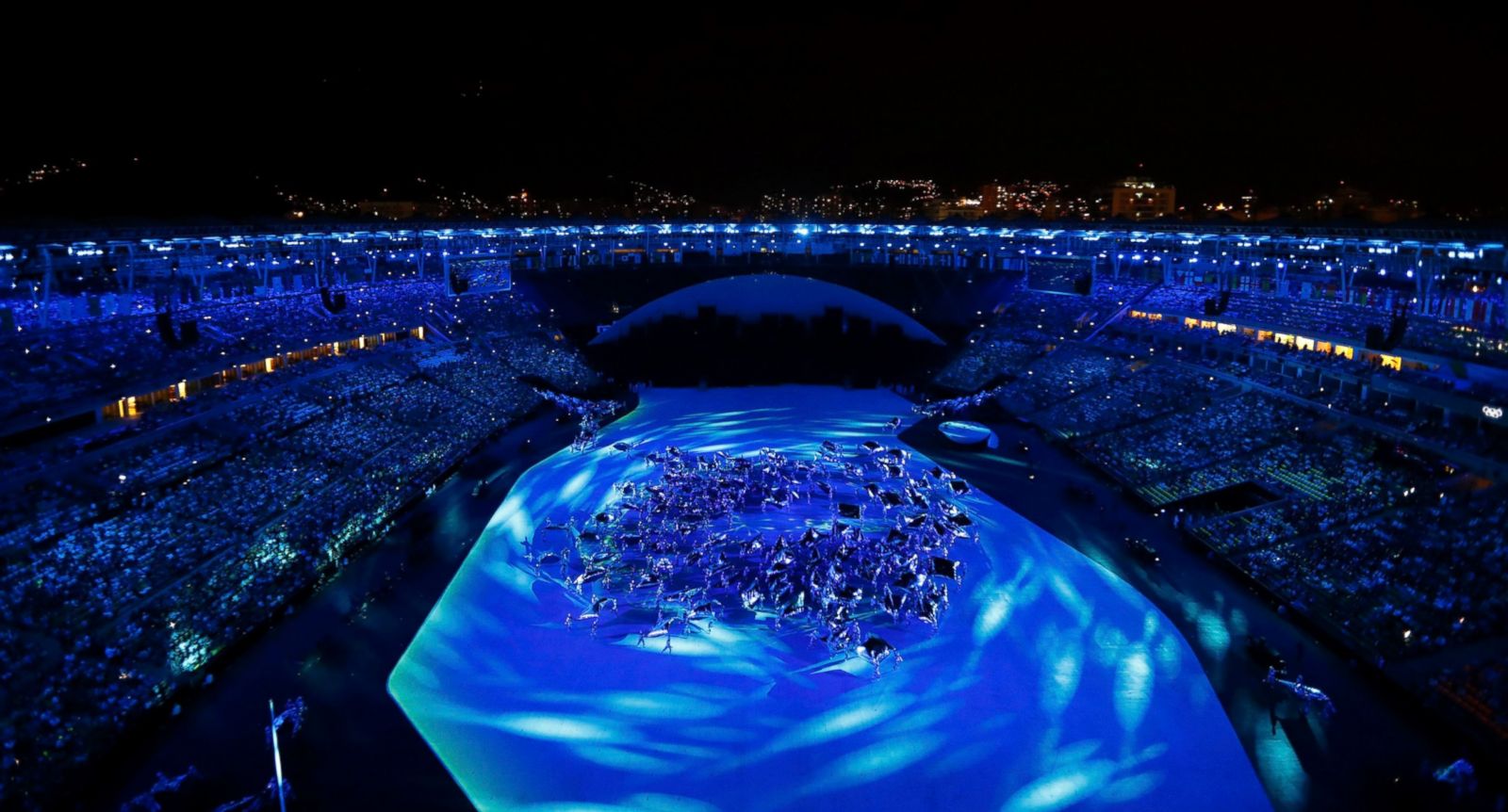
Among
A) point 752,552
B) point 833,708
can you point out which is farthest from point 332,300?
point 833,708

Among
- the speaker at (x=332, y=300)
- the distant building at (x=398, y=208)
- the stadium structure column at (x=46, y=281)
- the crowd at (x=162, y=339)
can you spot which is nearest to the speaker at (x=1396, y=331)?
the crowd at (x=162, y=339)

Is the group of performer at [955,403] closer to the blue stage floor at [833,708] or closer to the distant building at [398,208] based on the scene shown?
the blue stage floor at [833,708]

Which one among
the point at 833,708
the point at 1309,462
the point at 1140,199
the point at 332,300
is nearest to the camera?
the point at 833,708

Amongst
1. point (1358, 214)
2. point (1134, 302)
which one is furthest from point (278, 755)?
point (1358, 214)

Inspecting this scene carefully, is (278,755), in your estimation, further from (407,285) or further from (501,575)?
(407,285)

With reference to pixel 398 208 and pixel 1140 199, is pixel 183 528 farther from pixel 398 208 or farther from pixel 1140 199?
pixel 1140 199
